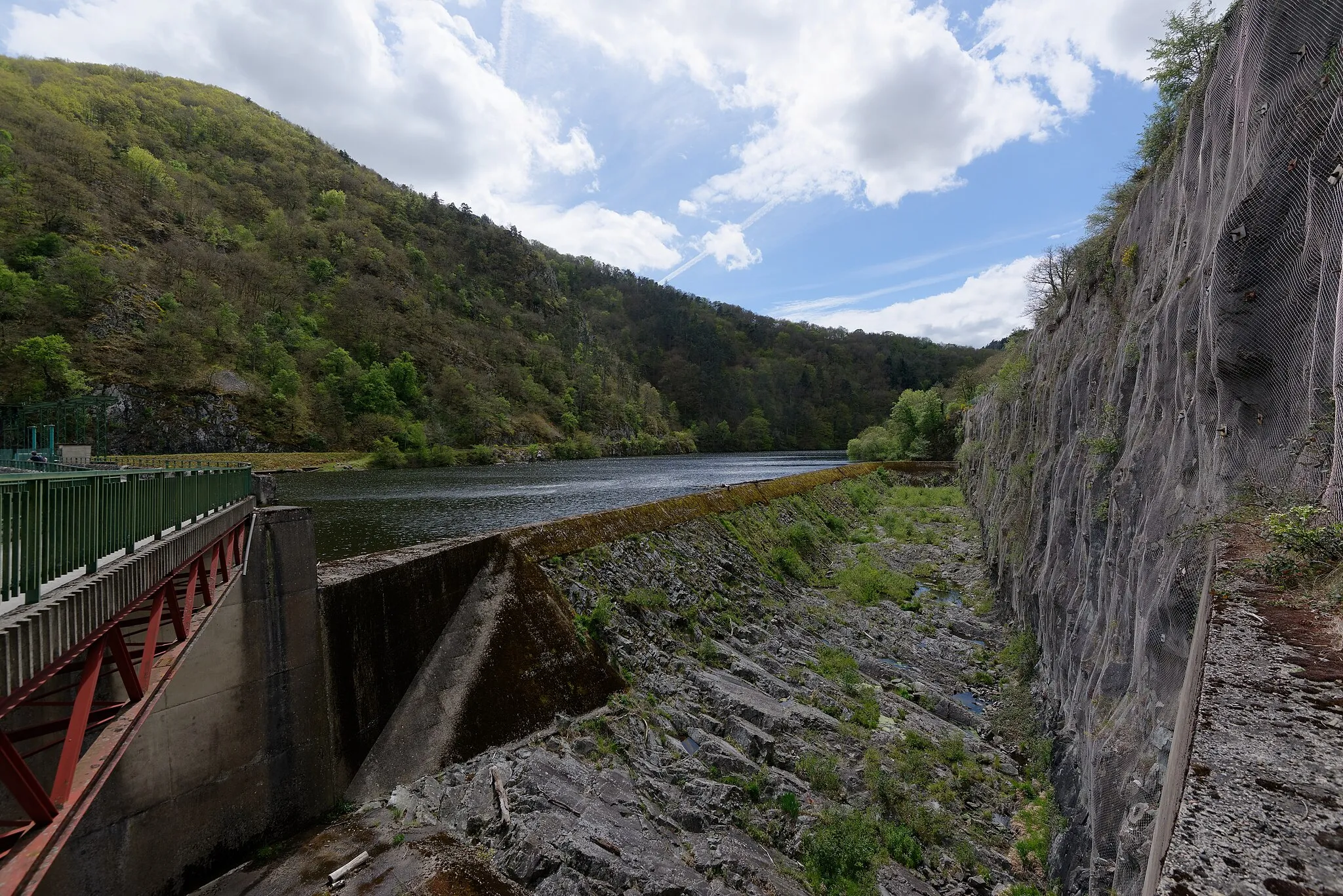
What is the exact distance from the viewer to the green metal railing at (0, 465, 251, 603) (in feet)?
12.8

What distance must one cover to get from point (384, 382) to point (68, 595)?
8459cm

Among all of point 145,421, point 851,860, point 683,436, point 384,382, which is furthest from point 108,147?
point 851,860

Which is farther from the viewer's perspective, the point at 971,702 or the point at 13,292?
the point at 13,292

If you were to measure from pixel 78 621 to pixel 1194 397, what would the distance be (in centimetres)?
1153

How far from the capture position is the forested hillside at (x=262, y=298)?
186 ft

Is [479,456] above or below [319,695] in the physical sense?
below

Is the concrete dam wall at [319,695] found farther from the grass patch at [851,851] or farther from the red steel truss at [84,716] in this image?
the grass patch at [851,851]

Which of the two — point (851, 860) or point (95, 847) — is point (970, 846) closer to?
point (851, 860)

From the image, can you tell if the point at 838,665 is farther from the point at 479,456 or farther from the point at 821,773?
the point at 479,456

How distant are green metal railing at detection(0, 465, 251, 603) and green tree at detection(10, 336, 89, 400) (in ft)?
199

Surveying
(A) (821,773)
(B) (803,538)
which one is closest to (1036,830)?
(A) (821,773)

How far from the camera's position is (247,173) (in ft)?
390

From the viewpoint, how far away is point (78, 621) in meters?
4.15

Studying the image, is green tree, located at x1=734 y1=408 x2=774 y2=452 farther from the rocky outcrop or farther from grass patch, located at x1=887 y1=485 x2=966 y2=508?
the rocky outcrop
